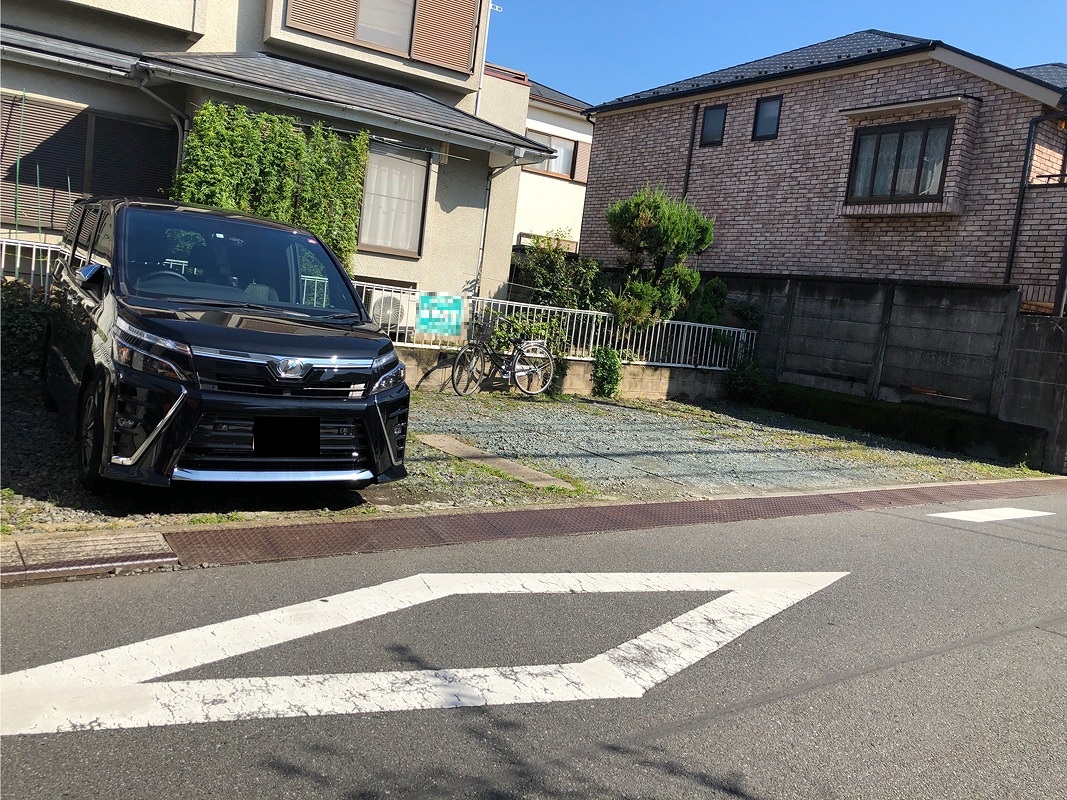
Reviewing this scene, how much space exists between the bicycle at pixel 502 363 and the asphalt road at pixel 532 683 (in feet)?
21.4

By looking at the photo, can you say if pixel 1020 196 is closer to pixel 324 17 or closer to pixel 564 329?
pixel 564 329

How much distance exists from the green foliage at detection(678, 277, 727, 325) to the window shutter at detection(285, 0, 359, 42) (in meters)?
7.02

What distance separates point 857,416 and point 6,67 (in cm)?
1272

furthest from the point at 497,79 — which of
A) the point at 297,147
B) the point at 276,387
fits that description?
the point at 276,387

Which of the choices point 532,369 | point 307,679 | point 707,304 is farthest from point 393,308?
point 307,679

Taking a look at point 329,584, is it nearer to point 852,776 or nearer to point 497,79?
point 852,776

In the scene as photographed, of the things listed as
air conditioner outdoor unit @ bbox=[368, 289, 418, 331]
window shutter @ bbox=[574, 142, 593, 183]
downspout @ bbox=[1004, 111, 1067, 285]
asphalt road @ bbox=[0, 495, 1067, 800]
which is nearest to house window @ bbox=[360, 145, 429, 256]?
air conditioner outdoor unit @ bbox=[368, 289, 418, 331]

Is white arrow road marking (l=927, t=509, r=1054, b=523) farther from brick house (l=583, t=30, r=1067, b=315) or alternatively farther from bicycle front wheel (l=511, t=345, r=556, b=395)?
bicycle front wheel (l=511, t=345, r=556, b=395)

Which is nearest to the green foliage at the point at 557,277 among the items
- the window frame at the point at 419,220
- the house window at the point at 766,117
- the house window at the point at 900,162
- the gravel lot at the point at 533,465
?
the gravel lot at the point at 533,465

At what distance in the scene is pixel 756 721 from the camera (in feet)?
11.0

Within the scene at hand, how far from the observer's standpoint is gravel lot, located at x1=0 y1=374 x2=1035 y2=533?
5.23 m

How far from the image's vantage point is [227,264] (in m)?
6.00

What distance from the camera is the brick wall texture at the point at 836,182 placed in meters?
14.0

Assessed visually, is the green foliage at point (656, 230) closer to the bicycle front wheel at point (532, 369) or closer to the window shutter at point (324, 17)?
the bicycle front wheel at point (532, 369)
